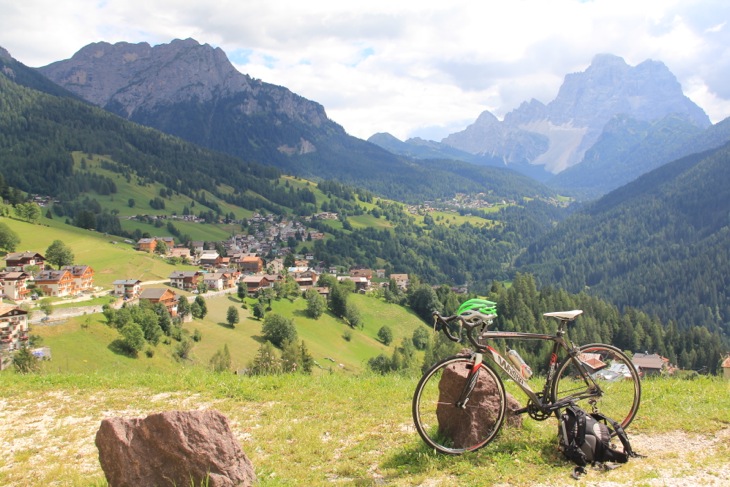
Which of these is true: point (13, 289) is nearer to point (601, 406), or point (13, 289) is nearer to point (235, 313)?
point (235, 313)

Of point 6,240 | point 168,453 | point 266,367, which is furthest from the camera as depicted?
point 6,240

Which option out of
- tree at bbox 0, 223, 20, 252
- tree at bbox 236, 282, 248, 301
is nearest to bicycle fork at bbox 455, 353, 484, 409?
tree at bbox 236, 282, 248, 301

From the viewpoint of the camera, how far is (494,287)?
131875 millimetres

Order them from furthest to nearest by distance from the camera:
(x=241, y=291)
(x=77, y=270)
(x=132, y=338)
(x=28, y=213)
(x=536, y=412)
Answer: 1. (x=28, y=213)
2. (x=241, y=291)
3. (x=77, y=270)
4. (x=132, y=338)
5. (x=536, y=412)

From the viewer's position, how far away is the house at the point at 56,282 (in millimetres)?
78625

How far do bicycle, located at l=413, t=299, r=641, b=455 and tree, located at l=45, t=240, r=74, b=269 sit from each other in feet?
347

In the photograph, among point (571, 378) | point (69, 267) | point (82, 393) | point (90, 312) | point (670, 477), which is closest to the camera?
point (670, 477)

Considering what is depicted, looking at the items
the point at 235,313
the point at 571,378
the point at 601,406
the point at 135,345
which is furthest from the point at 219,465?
the point at 235,313

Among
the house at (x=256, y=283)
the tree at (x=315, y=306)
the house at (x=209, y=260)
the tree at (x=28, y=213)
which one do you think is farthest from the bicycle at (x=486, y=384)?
the tree at (x=28, y=213)

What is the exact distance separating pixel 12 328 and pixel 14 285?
23981mm

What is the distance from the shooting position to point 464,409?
9.08 metres

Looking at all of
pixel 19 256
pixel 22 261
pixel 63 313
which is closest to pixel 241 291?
pixel 22 261

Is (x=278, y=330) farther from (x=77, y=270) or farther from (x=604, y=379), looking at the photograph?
(x=604, y=379)

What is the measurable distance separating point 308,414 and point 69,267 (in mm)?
92376
